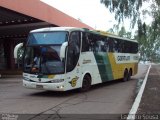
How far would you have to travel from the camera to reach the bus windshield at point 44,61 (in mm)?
14992

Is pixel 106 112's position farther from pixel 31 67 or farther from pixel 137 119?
pixel 31 67

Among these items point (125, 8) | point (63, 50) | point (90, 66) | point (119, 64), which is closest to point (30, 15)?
point (125, 8)

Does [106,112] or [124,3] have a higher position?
[124,3]

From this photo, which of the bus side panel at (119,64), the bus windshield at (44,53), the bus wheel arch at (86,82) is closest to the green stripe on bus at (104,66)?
the bus side panel at (119,64)

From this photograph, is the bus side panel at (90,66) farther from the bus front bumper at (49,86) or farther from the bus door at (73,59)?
the bus front bumper at (49,86)

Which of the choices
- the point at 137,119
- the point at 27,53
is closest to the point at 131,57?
the point at 27,53

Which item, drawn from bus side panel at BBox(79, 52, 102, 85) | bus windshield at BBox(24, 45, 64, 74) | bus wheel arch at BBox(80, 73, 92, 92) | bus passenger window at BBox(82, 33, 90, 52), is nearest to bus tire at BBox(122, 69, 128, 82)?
bus side panel at BBox(79, 52, 102, 85)

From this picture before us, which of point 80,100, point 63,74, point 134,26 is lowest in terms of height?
point 80,100

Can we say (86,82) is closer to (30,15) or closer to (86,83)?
(86,83)

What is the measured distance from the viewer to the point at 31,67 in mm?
15469

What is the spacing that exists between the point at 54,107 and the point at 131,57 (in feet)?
47.5

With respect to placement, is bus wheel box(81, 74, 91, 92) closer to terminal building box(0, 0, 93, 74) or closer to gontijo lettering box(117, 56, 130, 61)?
gontijo lettering box(117, 56, 130, 61)

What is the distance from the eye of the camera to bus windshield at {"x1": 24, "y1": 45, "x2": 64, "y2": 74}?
15.0 metres

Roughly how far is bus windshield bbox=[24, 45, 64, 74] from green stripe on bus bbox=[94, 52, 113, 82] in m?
3.88
